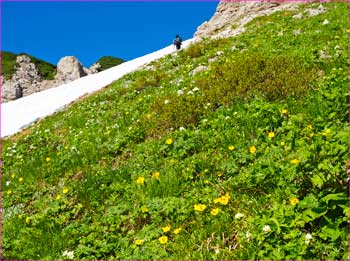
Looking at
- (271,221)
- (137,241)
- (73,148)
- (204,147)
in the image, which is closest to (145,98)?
(73,148)

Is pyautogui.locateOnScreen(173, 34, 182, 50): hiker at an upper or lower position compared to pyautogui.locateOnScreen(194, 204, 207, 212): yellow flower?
upper

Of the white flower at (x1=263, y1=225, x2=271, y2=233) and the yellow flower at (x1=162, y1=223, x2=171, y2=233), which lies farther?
the yellow flower at (x1=162, y1=223, x2=171, y2=233)

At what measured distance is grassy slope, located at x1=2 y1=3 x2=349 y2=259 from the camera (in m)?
4.52

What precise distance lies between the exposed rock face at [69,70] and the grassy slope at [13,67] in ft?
28.6

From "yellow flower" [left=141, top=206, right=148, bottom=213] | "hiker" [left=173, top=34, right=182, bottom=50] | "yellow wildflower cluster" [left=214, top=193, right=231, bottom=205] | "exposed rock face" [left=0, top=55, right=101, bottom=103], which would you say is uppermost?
"exposed rock face" [left=0, top=55, right=101, bottom=103]

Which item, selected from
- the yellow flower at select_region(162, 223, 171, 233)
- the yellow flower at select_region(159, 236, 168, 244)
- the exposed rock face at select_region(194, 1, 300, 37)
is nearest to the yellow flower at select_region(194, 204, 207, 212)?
the yellow flower at select_region(162, 223, 171, 233)

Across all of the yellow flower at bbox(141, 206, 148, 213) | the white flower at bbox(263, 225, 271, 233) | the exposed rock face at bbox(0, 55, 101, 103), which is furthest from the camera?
the exposed rock face at bbox(0, 55, 101, 103)

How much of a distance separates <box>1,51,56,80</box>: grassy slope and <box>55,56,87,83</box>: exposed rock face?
8730 millimetres

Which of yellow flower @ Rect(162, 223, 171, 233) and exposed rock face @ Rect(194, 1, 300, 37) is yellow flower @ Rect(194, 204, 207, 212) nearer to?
yellow flower @ Rect(162, 223, 171, 233)

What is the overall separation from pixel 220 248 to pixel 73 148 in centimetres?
627

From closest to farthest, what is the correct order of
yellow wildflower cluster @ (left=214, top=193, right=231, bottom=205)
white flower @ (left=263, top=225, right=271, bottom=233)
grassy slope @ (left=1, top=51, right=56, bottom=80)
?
white flower @ (left=263, top=225, right=271, bottom=233)
yellow wildflower cluster @ (left=214, top=193, right=231, bottom=205)
grassy slope @ (left=1, top=51, right=56, bottom=80)

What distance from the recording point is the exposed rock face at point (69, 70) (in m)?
82.1

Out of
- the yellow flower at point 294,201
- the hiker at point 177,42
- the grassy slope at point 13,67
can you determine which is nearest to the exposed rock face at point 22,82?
the grassy slope at point 13,67

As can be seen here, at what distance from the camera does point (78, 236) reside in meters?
5.99
